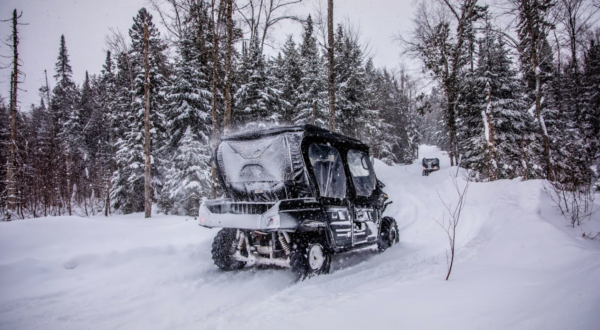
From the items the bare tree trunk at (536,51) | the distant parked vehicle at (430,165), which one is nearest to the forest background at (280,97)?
the bare tree trunk at (536,51)

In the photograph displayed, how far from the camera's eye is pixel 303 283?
14.2 feet

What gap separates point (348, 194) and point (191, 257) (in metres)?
3.43

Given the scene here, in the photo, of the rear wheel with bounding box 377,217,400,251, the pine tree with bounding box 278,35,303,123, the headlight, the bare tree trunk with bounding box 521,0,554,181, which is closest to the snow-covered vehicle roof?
the headlight

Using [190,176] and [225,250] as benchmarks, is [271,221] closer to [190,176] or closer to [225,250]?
[225,250]

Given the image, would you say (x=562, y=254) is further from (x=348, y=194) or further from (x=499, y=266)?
(x=348, y=194)

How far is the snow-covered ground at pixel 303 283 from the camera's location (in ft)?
8.75

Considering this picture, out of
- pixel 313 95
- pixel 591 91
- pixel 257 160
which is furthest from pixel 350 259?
pixel 591 91

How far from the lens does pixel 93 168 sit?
2797cm

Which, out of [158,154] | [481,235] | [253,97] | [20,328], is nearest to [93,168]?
[158,154]

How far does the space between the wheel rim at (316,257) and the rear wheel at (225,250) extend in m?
1.45

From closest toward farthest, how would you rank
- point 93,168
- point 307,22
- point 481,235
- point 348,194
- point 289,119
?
point 348,194 < point 481,235 < point 307,22 < point 289,119 < point 93,168

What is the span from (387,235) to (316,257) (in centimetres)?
249

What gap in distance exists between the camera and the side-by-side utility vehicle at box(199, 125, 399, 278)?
176 inches

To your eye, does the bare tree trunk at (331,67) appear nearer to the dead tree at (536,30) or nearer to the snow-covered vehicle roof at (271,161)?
the snow-covered vehicle roof at (271,161)
